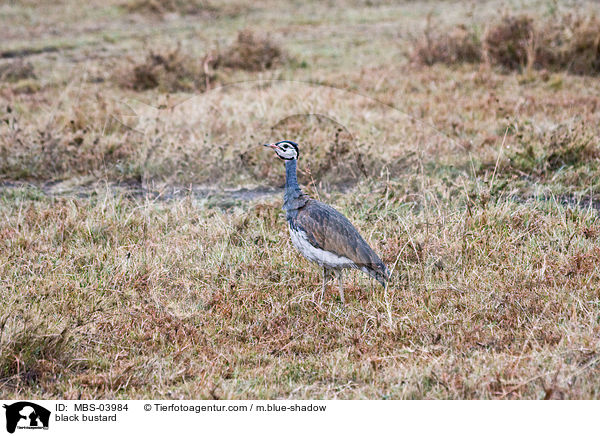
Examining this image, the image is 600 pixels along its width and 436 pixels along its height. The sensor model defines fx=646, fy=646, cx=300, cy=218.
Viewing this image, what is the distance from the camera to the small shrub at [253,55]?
13711 mm

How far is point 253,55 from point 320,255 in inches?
380

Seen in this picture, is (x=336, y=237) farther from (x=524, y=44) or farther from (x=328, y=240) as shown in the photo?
(x=524, y=44)

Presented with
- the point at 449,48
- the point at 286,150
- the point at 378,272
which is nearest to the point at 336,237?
the point at 378,272

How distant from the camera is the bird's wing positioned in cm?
486

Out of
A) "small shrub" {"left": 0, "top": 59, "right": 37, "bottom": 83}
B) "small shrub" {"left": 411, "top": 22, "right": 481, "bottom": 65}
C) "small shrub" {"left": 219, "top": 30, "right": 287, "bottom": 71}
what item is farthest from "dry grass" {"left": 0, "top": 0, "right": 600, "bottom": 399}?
"small shrub" {"left": 219, "top": 30, "right": 287, "bottom": 71}

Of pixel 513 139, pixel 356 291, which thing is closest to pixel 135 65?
pixel 513 139

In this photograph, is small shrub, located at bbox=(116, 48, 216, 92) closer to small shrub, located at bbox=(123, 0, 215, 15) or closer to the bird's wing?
the bird's wing

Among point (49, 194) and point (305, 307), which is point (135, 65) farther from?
point (305, 307)

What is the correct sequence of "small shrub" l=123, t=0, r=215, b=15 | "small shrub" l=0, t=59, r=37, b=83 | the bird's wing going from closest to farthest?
the bird's wing < "small shrub" l=0, t=59, r=37, b=83 < "small shrub" l=123, t=0, r=215, b=15
